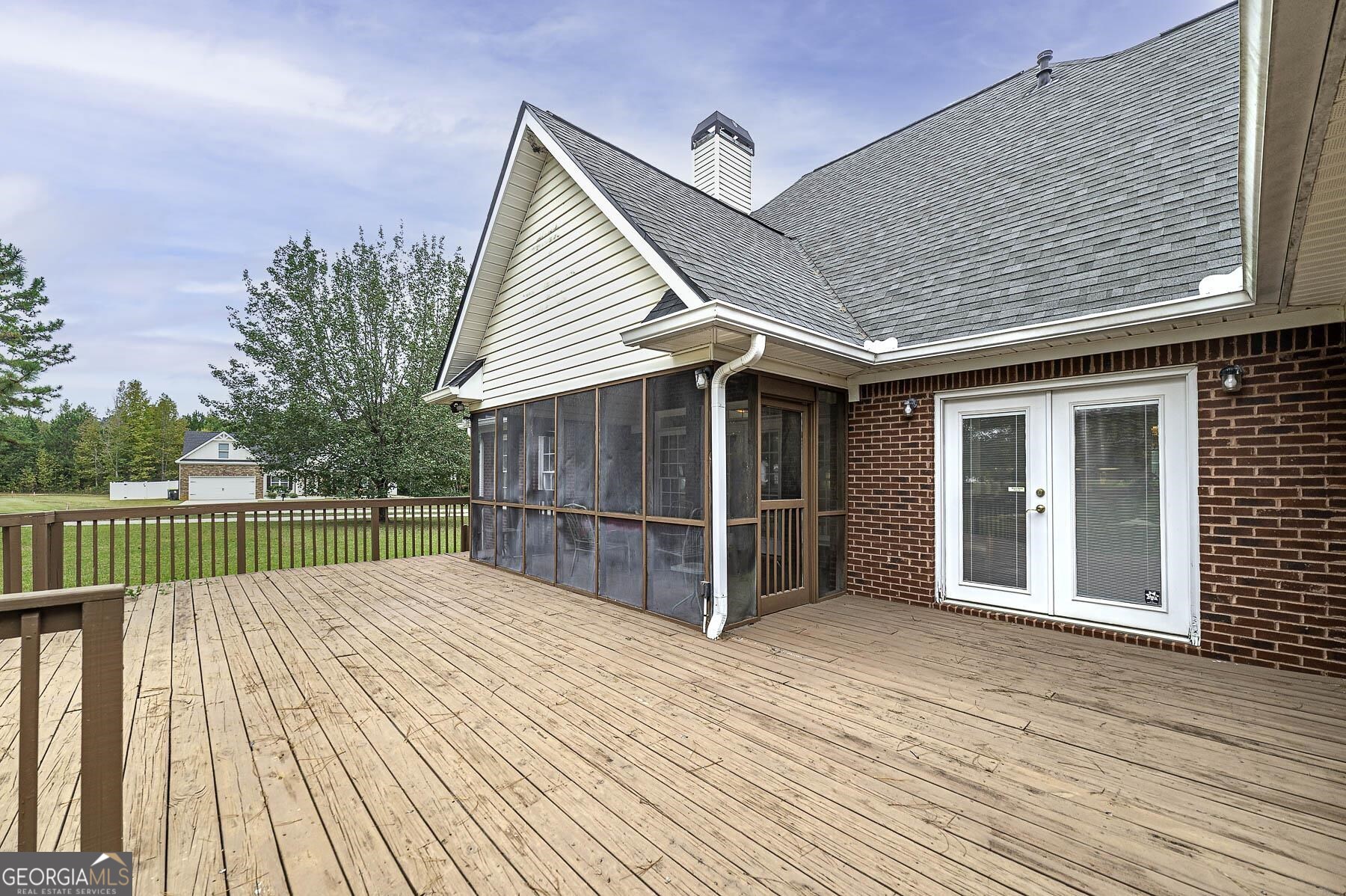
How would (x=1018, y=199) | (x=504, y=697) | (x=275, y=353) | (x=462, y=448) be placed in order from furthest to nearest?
(x=462, y=448) < (x=275, y=353) < (x=1018, y=199) < (x=504, y=697)

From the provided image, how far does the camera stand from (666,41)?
8359 millimetres

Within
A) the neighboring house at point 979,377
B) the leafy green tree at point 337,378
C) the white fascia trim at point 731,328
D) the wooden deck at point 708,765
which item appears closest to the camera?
the wooden deck at point 708,765

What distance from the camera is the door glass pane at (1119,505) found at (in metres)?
3.95

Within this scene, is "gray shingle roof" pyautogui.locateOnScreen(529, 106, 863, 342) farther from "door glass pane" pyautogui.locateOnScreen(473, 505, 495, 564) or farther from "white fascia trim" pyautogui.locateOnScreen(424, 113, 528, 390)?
"door glass pane" pyautogui.locateOnScreen(473, 505, 495, 564)

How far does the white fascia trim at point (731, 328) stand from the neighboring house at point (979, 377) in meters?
0.02

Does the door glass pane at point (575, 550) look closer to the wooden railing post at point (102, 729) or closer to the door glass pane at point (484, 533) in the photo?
the door glass pane at point (484, 533)

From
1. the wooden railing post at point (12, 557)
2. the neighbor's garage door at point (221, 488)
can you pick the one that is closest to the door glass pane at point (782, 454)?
the wooden railing post at point (12, 557)

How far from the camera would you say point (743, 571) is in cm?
455

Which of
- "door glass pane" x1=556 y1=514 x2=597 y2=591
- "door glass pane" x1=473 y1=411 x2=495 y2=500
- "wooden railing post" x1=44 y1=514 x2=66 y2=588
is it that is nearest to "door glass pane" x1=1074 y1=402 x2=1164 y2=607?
"door glass pane" x1=556 y1=514 x2=597 y2=591

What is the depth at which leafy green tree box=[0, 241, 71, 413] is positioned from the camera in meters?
17.4

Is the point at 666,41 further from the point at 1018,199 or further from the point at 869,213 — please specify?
the point at 1018,199

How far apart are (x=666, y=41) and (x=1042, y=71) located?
5243mm

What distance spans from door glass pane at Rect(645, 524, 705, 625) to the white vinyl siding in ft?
5.17

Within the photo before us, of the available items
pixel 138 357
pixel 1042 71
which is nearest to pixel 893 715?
pixel 1042 71
